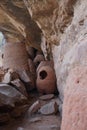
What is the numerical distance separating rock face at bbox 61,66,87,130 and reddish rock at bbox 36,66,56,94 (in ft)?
9.14

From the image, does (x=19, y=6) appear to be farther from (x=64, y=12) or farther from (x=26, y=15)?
(x=64, y=12)

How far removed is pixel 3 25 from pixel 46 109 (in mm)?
3067

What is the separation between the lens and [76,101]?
1.55 meters

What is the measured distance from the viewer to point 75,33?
95.6 inches

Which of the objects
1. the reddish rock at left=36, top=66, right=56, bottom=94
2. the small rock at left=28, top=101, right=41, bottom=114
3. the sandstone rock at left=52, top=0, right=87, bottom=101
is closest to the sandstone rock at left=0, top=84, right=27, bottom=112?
the small rock at left=28, top=101, right=41, bottom=114

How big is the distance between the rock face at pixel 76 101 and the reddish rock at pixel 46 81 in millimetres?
2787

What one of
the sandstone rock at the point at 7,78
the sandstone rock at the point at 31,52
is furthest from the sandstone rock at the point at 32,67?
the sandstone rock at the point at 7,78

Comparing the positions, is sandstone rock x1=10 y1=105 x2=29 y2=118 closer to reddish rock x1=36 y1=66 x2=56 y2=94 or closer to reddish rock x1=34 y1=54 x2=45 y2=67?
reddish rock x1=36 y1=66 x2=56 y2=94

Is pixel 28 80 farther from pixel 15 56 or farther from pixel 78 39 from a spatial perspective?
pixel 78 39

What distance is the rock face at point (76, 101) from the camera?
143 cm

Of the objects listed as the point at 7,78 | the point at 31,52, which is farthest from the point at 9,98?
the point at 31,52

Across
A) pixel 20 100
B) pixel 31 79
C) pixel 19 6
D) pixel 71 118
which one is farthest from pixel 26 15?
pixel 71 118

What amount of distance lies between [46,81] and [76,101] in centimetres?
309

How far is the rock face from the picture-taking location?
1428mm
